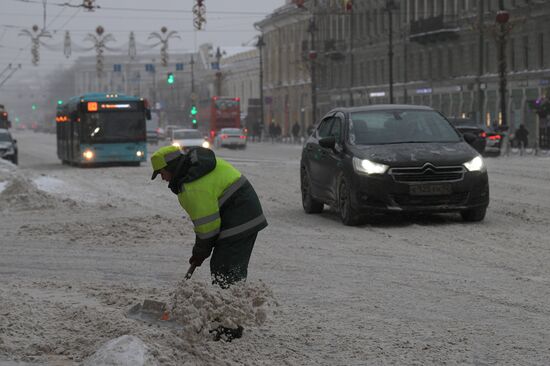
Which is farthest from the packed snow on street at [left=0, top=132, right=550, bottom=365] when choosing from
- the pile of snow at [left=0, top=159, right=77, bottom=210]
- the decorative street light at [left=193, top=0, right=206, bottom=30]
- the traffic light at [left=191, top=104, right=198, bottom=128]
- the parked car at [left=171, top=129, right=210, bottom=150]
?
the traffic light at [left=191, top=104, right=198, bottom=128]

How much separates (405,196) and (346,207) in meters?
0.90

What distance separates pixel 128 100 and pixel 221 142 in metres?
31.2

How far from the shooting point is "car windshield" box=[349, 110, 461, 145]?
1664 centimetres

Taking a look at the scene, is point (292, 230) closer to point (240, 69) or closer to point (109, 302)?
point (109, 302)

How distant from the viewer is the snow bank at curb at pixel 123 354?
6.57 metres

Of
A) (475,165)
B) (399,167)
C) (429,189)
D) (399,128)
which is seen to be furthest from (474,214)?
(399,128)

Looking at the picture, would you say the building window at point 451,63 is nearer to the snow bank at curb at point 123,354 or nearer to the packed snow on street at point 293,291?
the packed snow on street at point 293,291

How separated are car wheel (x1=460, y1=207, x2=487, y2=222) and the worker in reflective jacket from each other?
8231 mm

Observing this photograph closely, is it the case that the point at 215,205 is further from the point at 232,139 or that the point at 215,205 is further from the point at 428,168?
the point at 232,139

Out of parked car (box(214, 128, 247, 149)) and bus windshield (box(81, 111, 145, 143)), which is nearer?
bus windshield (box(81, 111, 145, 143))

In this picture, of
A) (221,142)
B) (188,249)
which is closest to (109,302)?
(188,249)

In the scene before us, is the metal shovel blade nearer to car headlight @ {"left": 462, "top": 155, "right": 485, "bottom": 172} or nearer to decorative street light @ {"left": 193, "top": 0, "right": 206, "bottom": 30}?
car headlight @ {"left": 462, "top": 155, "right": 485, "bottom": 172}

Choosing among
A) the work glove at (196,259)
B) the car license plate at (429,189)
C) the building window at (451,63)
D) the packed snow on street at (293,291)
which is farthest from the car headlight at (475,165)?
the building window at (451,63)

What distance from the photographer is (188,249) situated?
13836 millimetres
